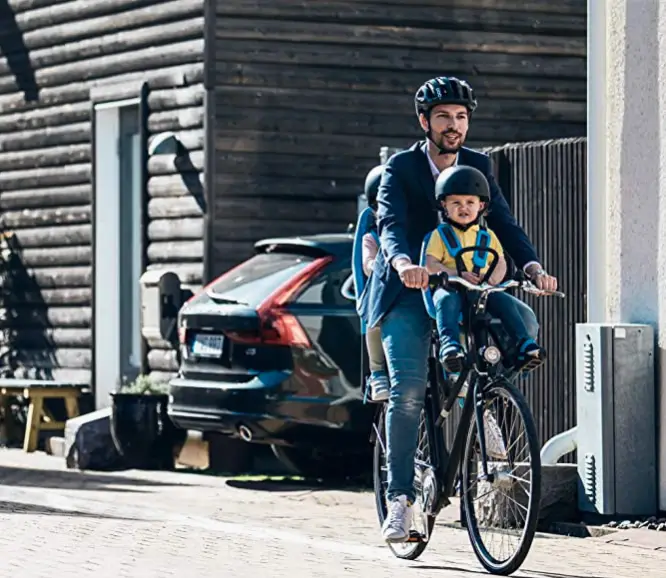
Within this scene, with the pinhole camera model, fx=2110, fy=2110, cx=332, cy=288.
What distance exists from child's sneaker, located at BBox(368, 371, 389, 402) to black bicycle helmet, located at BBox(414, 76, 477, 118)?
1.08 metres

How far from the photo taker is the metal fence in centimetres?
1116

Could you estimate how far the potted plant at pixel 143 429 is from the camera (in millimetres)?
15234

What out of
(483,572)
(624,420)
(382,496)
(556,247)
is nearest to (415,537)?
(483,572)

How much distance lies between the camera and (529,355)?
26.1 feet

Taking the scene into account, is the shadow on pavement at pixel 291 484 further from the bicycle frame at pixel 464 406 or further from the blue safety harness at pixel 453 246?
the blue safety harness at pixel 453 246

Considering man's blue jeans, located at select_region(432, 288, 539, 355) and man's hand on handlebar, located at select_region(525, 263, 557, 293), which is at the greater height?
man's hand on handlebar, located at select_region(525, 263, 557, 293)

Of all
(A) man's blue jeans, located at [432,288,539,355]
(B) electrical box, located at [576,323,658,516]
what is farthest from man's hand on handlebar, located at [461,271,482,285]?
(B) electrical box, located at [576,323,658,516]

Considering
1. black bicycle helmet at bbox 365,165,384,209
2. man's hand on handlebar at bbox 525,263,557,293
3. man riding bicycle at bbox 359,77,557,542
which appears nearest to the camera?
man's hand on handlebar at bbox 525,263,557,293

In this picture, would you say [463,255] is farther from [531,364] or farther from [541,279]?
[531,364]

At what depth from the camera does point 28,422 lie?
1800 cm

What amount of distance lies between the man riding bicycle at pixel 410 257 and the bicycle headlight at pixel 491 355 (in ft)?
0.72

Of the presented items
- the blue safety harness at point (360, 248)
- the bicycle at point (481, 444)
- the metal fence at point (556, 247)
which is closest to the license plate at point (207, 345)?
the metal fence at point (556, 247)

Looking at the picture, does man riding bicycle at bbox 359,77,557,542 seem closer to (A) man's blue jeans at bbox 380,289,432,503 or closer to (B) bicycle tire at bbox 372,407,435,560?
(A) man's blue jeans at bbox 380,289,432,503

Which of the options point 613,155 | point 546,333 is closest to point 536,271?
point 613,155
